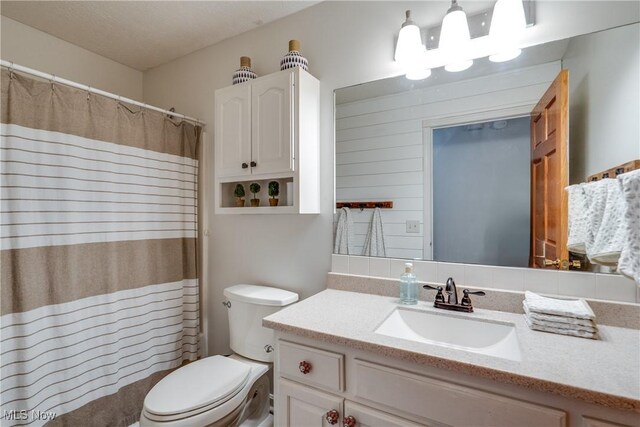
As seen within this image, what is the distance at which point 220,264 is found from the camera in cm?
217

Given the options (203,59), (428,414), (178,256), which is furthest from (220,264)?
(428,414)

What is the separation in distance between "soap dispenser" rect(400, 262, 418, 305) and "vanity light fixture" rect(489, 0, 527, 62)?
100cm

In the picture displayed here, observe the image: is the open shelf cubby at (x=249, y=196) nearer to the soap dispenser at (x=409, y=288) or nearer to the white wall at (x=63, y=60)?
the soap dispenser at (x=409, y=288)

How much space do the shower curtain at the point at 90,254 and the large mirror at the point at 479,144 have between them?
1.18 m

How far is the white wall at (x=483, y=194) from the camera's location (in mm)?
1271

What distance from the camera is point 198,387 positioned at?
1.37 metres

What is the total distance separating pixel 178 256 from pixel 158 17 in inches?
59.9

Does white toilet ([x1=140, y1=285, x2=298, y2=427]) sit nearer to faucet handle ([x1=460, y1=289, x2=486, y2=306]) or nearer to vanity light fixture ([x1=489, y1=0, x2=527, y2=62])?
faucet handle ([x1=460, y1=289, x2=486, y2=306])

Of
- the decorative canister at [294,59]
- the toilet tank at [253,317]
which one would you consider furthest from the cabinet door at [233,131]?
the toilet tank at [253,317]

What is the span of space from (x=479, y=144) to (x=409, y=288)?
2.33 ft

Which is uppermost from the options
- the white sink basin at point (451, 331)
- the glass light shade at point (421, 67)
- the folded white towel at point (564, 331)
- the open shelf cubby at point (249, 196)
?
the glass light shade at point (421, 67)

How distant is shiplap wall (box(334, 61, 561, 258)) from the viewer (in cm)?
130

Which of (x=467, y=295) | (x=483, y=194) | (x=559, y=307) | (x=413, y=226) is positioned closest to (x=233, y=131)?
(x=413, y=226)

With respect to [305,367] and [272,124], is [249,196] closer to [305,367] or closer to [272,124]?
[272,124]
